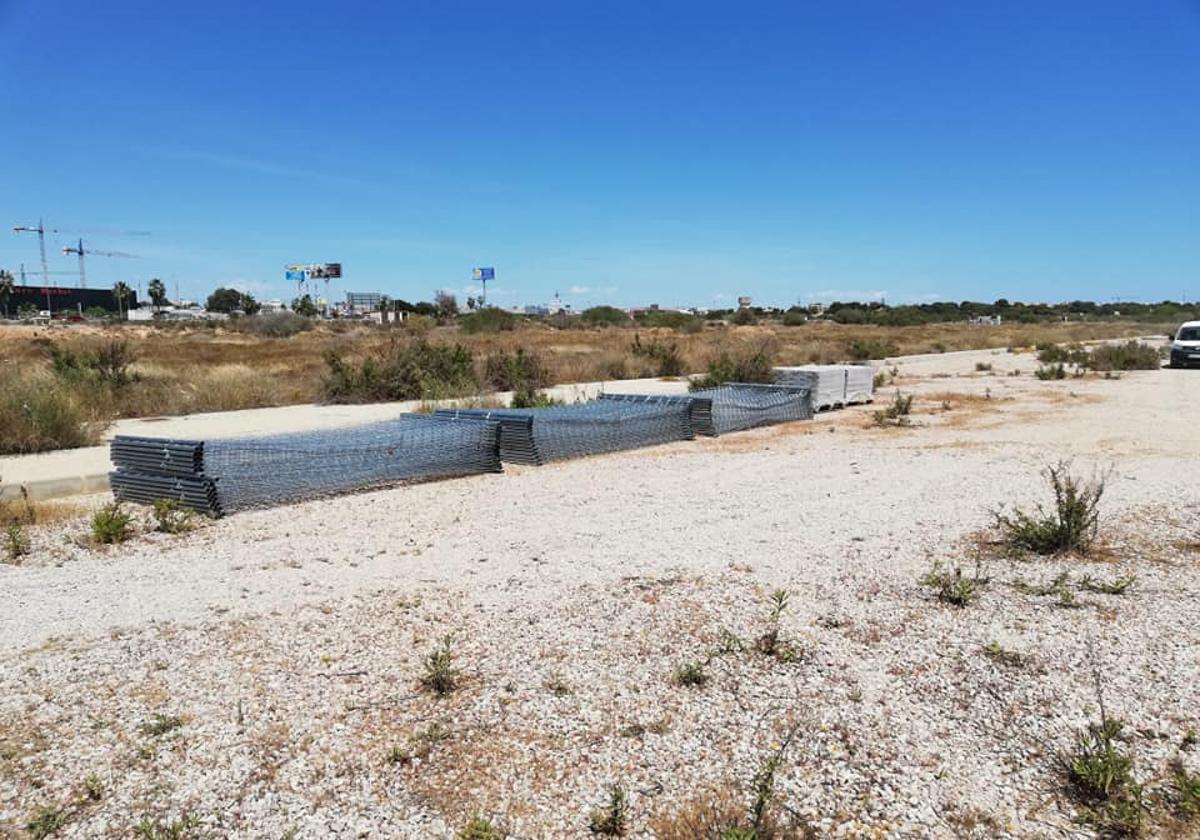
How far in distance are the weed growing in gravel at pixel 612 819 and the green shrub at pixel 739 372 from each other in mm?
16938

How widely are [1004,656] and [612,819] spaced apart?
2.75m

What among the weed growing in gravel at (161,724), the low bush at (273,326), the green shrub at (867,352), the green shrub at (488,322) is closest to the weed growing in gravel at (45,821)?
the weed growing in gravel at (161,724)

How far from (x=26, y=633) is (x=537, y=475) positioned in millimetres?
6515

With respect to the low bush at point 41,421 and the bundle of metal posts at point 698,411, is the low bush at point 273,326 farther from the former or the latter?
the bundle of metal posts at point 698,411

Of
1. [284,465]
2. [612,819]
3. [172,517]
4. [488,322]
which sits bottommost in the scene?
[612,819]

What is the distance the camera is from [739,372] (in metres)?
21.2

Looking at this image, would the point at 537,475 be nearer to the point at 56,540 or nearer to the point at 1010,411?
the point at 56,540

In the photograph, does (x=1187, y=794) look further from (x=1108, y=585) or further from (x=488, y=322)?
(x=488, y=322)

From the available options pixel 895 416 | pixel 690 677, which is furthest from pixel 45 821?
pixel 895 416

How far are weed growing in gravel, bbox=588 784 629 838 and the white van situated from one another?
118 ft

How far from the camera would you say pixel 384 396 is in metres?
18.9

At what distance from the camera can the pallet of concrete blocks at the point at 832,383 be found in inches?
723

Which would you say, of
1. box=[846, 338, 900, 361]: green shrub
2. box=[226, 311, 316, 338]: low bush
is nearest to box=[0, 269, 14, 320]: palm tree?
box=[226, 311, 316, 338]: low bush

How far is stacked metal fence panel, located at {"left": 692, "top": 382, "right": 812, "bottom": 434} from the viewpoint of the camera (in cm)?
1502
